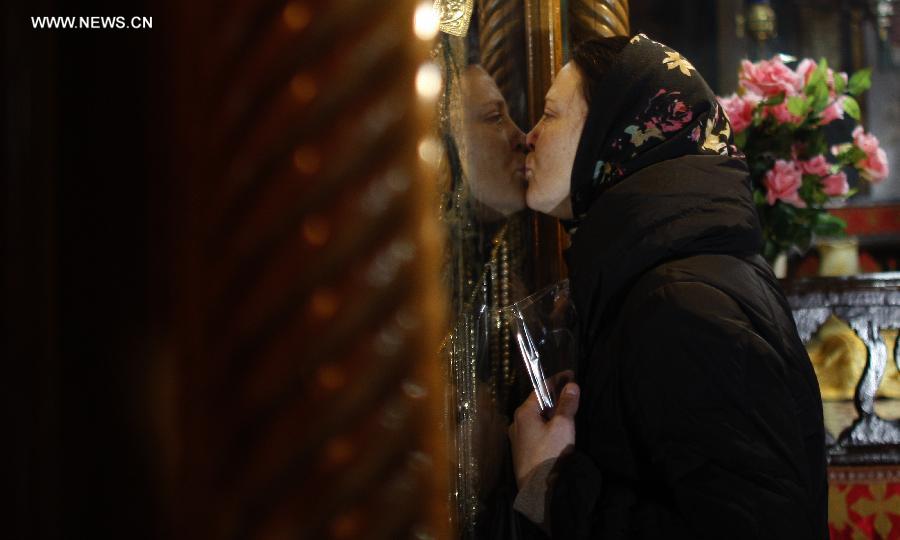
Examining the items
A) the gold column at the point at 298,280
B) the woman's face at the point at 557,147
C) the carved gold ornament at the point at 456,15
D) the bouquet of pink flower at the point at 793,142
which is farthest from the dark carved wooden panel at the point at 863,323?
the gold column at the point at 298,280

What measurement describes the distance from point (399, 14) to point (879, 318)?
197cm

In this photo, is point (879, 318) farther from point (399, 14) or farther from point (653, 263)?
point (399, 14)

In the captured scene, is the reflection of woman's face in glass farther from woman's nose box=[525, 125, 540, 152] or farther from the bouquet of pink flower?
the bouquet of pink flower

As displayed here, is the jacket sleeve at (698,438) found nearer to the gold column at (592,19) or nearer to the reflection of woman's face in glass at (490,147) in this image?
the reflection of woman's face in glass at (490,147)

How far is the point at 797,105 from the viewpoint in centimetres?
209

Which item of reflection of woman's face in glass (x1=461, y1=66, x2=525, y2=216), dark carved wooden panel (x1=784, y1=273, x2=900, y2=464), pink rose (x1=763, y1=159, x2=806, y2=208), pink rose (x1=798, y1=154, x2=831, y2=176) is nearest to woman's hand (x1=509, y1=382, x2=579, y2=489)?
reflection of woman's face in glass (x1=461, y1=66, x2=525, y2=216)

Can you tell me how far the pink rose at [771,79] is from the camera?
6.96ft

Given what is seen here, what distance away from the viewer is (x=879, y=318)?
1.93 m

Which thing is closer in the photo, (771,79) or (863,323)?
(863,323)

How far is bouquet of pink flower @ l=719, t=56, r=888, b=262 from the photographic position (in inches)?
83.0

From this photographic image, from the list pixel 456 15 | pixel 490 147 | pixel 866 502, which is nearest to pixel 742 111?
pixel 866 502

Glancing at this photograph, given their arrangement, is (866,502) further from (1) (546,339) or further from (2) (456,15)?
(2) (456,15)

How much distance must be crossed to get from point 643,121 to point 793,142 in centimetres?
118

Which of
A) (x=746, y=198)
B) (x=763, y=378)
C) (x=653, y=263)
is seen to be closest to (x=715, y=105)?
(x=746, y=198)
